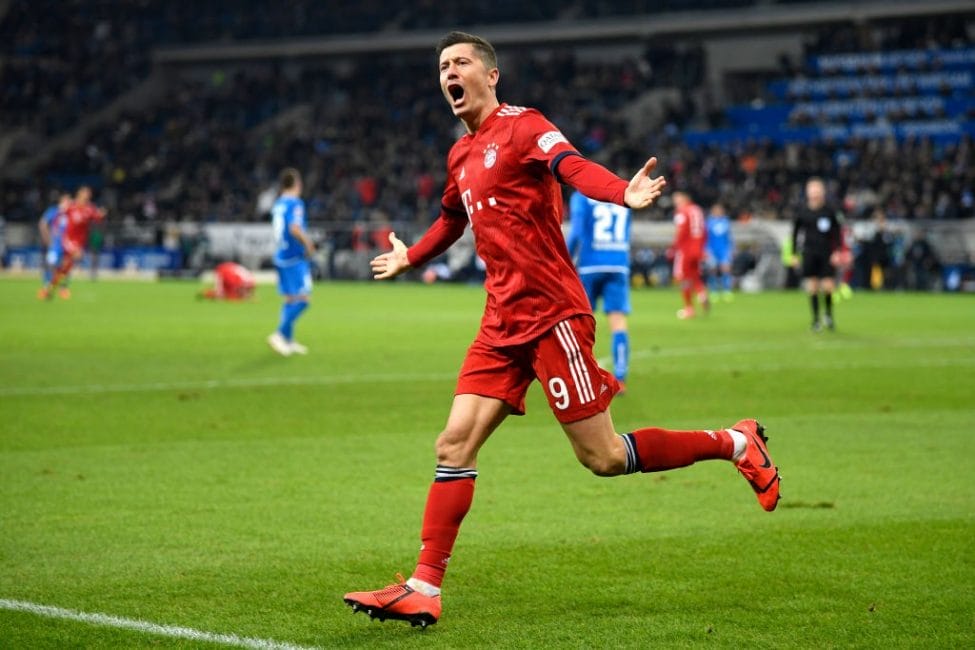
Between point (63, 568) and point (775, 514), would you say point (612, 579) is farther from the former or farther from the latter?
point (63, 568)

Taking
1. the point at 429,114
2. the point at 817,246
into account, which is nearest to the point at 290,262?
the point at 817,246

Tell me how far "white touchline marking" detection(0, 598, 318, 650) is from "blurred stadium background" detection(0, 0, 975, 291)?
3540cm

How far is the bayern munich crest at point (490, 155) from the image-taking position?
581 cm

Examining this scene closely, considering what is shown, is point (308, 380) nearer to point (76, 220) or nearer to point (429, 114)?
point (76, 220)

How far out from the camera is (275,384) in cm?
1477

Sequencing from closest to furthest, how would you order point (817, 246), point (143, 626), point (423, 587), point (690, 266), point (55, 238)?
point (143, 626)
point (423, 587)
point (817, 246)
point (690, 266)
point (55, 238)

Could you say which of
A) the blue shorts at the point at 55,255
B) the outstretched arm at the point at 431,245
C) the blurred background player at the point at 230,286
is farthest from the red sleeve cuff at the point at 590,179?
the blue shorts at the point at 55,255

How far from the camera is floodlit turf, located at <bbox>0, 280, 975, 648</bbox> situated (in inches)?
221

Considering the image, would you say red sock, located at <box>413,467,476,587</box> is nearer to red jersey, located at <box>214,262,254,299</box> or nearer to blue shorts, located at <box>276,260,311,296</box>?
blue shorts, located at <box>276,260,311,296</box>

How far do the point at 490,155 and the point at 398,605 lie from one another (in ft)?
6.08

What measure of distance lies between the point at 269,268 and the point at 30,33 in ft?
81.4

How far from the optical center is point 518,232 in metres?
5.82

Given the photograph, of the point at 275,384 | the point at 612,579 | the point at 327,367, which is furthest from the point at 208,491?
the point at 327,367

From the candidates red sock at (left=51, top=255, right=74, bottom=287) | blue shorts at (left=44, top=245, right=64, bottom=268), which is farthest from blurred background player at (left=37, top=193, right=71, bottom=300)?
red sock at (left=51, top=255, right=74, bottom=287)
